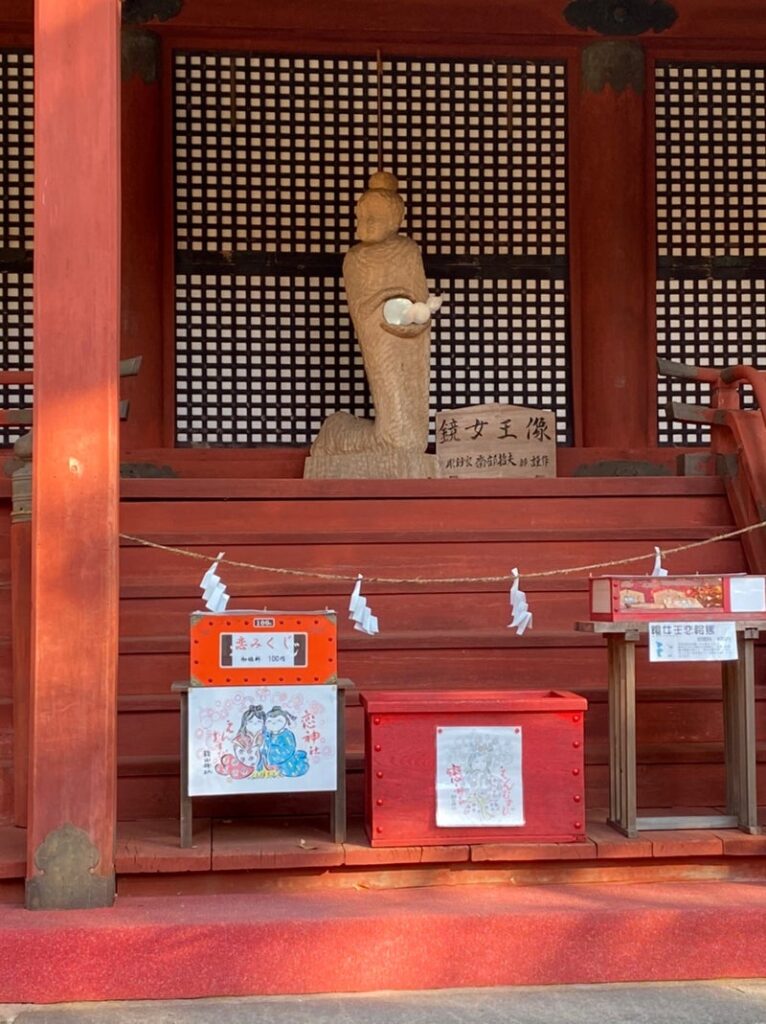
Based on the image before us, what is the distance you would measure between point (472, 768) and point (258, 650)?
79 centimetres

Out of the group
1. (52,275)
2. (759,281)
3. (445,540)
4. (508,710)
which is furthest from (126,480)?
(759,281)

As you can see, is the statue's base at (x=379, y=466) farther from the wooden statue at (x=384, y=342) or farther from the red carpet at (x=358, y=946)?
the red carpet at (x=358, y=946)

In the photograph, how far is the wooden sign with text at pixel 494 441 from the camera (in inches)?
282

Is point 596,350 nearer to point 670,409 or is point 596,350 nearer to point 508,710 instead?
point 670,409

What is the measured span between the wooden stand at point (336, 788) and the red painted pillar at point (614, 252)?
4.16 m

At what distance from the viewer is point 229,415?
7.96 metres

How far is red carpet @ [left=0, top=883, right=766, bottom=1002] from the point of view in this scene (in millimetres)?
3611

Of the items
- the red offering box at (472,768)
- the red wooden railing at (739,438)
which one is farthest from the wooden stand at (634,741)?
the red wooden railing at (739,438)

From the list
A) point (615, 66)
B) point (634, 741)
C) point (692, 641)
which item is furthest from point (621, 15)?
point (634, 741)

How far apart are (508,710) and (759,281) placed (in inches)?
198

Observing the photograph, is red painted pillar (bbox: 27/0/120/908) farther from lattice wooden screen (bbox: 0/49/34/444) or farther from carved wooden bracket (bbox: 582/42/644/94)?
carved wooden bracket (bbox: 582/42/644/94)

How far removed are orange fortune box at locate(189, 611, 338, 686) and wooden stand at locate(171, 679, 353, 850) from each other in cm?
6

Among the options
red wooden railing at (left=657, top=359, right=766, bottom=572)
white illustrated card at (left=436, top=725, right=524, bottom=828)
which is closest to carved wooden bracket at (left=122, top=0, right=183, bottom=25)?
red wooden railing at (left=657, top=359, right=766, bottom=572)

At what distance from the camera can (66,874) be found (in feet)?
12.5
